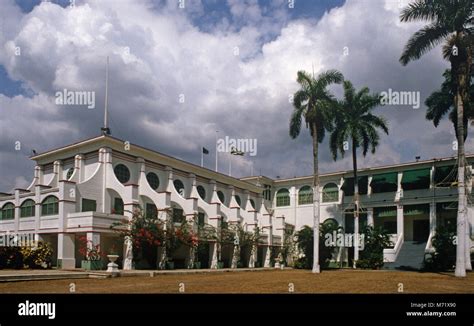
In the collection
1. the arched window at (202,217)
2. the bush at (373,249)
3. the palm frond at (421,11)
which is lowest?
the bush at (373,249)

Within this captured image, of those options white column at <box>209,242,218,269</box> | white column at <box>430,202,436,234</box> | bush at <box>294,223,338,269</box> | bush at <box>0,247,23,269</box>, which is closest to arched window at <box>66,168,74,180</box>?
bush at <box>0,247,23,269</box>

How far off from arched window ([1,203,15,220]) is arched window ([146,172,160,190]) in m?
10.0

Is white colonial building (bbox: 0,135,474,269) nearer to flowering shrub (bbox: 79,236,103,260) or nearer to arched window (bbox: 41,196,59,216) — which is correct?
arched window (bbox: 41,196,59,216)

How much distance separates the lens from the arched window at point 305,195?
47.8 metres

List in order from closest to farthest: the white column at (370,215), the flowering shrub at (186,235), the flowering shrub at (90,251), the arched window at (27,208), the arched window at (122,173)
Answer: the flowering shrub at (90,251)
the flowering shrub at (186,235)
the arched window at (27,208)
the arched window at (122,173)
the white column at (370,215)

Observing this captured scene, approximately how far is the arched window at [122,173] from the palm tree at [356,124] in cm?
1653

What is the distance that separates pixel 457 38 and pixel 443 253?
14.9 metres

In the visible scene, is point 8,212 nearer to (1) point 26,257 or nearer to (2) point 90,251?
(1) point 26,257

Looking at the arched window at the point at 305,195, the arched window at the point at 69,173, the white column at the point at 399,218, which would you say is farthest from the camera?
the arched window at the point at 305,195

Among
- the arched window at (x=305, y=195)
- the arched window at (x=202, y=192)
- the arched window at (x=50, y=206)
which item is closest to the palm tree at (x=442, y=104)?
the arched window at (x=305, y=195)

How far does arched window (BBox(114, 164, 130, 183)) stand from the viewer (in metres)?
32.9

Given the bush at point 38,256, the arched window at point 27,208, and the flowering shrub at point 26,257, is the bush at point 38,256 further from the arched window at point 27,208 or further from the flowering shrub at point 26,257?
the arched window at point 27,208
